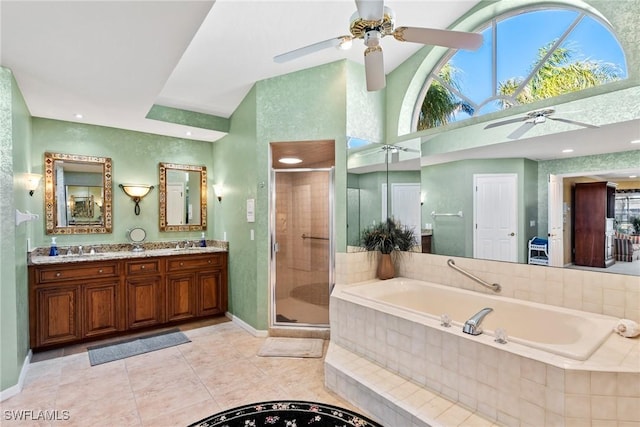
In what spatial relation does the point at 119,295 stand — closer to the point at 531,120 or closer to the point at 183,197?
the point at 183,197

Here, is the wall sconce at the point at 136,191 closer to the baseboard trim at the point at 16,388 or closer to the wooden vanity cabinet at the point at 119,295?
the wooden vanity cabinet at the point at 119,295

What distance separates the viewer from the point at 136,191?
4250mm

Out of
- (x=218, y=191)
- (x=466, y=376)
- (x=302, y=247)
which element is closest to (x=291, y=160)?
(x=302, y=247)

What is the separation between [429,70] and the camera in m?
3.51

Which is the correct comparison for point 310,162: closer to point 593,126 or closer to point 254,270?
point 254,270

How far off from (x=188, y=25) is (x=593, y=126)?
9.45 ft

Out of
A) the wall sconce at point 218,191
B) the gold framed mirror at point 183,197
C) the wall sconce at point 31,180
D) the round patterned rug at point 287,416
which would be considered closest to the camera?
the round patterned rug at point 287,416

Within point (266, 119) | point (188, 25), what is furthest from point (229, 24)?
point (266, 119)

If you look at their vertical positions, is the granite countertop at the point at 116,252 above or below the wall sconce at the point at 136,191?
below

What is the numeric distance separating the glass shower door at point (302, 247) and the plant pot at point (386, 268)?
1.98 feet

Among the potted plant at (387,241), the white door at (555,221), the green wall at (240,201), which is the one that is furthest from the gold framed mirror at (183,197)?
the white door at (555,221)

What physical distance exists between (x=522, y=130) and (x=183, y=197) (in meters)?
4.26

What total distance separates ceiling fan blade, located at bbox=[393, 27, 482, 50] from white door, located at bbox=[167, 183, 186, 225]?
380cm

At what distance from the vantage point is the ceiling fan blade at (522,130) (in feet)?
8.48
